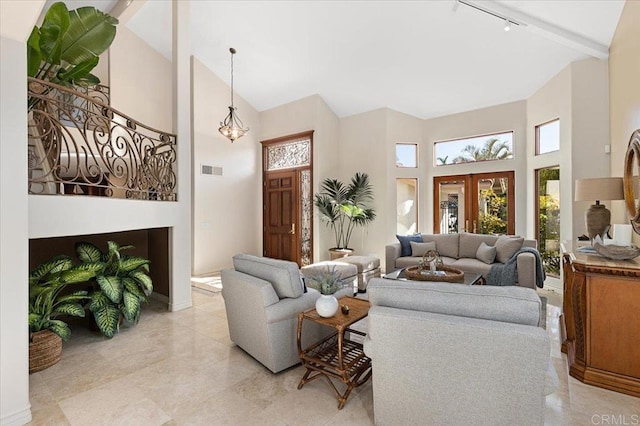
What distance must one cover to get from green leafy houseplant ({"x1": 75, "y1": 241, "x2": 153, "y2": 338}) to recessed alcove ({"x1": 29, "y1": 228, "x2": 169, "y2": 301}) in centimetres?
77

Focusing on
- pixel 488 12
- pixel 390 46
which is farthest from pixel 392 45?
pixel 488 12

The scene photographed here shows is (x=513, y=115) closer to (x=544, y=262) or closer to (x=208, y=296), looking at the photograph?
(x=544, y=262)

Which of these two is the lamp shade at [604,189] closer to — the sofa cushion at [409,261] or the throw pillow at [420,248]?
the sofa cushion at [409,261]

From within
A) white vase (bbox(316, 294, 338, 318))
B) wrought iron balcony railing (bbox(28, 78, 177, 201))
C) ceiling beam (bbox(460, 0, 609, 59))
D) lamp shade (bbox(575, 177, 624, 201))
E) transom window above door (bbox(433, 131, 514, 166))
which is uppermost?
ceiling beam (bbox(460, 0, 609, 59))

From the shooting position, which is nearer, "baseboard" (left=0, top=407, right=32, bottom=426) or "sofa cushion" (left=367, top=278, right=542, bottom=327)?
"sofa cushion" (left=367, top=278, right=542, bottom=327)

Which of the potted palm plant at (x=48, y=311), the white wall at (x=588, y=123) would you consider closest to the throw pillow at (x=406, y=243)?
the white wall at (x=588, y=123)

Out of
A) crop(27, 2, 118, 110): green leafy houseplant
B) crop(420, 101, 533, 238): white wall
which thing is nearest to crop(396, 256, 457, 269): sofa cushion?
crop(420, 101, 533, 238): white wall

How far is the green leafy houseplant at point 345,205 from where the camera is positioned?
21.8 ft

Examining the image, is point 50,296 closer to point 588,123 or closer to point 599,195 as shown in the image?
point 599,195

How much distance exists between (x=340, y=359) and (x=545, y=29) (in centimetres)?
452

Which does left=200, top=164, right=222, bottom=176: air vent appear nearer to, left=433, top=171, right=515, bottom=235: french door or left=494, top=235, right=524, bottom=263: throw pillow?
left=433, top=171, right=515, bottom=235: french door

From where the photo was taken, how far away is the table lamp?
3113mm

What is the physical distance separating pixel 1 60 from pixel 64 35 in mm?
1595

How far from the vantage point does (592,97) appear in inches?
177
